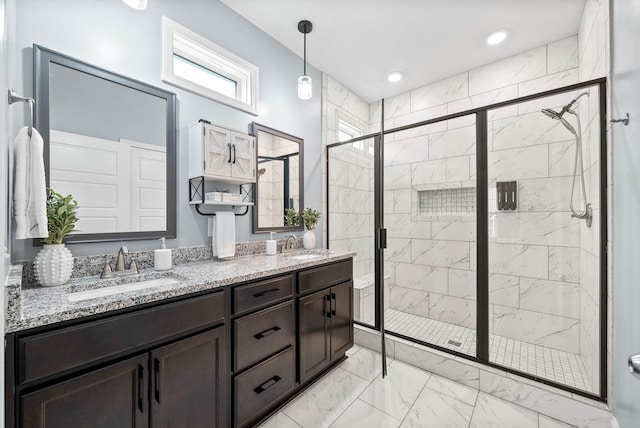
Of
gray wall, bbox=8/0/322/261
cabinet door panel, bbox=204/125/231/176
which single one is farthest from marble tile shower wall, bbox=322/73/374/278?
cabinet door panel, bbox=204/125/231/176

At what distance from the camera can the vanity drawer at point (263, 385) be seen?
1448 mm

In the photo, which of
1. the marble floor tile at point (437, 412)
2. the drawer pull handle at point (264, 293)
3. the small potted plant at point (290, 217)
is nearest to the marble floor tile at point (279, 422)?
the marble floor tile at point (437, 412)

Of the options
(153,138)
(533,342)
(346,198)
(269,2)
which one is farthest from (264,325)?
(533,342)

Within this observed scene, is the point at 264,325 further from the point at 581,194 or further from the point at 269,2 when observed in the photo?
the point at 581,194

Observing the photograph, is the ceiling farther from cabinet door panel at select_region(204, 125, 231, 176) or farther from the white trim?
cabinet door panel at select_region(204, 125, 231, 176)

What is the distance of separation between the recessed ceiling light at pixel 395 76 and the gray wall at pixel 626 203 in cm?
189

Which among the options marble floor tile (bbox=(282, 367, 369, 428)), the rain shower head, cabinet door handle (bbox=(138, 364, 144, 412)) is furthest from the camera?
the rain shower head

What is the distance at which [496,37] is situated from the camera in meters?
2.38

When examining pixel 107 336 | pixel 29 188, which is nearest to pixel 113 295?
pixel 107 336

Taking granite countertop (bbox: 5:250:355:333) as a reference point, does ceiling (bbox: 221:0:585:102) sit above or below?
above

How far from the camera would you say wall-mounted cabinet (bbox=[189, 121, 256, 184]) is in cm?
181

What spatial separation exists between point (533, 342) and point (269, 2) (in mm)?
3663

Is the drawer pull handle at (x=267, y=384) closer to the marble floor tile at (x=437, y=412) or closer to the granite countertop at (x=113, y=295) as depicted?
the granite countertop at (x=113, y=295)

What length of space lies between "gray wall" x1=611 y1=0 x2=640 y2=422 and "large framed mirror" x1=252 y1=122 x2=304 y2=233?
2079 millimetres
